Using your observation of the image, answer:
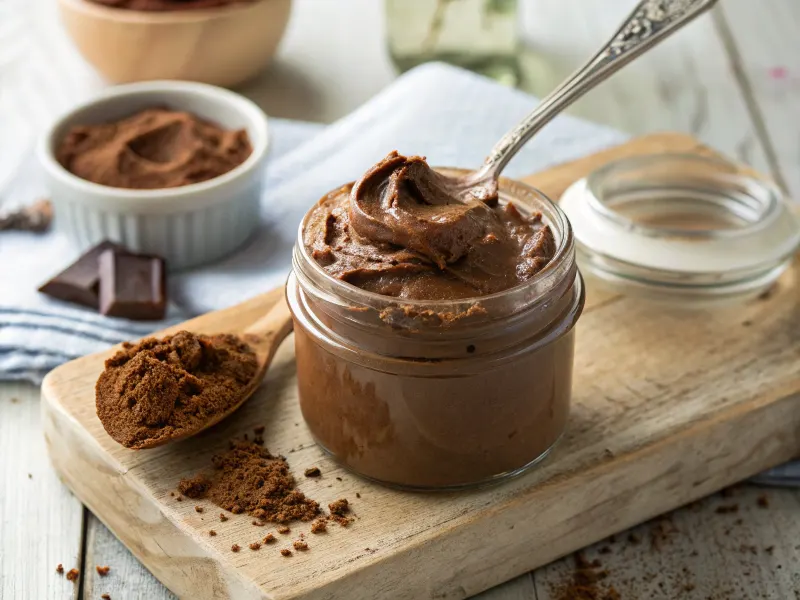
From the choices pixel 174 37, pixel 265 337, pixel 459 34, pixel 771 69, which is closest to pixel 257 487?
pixel 265 337

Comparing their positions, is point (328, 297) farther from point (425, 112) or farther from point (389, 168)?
point (425, 112)

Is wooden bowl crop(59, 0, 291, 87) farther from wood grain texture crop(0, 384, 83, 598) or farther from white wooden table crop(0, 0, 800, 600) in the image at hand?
wood grain texture crop(0, 384, 83, 598)

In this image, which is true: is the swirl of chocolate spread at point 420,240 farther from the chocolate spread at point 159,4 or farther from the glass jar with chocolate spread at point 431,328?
the chocolate spread at point 159,4

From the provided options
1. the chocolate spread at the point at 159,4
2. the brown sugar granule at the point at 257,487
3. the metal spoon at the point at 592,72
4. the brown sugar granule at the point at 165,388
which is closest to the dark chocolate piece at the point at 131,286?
the brown sugar granule at the point at 165,388

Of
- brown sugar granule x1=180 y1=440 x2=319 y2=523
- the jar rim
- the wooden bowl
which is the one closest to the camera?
the jar rim

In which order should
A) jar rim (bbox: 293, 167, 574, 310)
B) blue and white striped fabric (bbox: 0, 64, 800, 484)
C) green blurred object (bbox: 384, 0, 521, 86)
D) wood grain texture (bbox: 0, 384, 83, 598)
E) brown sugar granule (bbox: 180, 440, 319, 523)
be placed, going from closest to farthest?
jar rim (bbox: 293, 167, 574, 310)
brown sugar granule (bbox: 180, 440, 319, 523)
wood grain texture (bbox: 0, 384, 83, 598)
blue and white striped fabric (bbox: 0, 64, 800, 484)
green blurred object (bbox: 384, 0, 521, 86)

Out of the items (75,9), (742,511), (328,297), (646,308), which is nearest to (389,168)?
(328,297)

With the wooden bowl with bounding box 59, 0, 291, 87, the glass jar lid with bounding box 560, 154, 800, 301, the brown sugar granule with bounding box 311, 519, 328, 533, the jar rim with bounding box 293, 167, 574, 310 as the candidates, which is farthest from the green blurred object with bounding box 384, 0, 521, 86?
the brown sugar granule with bounding box 311, 519, 328, 533
